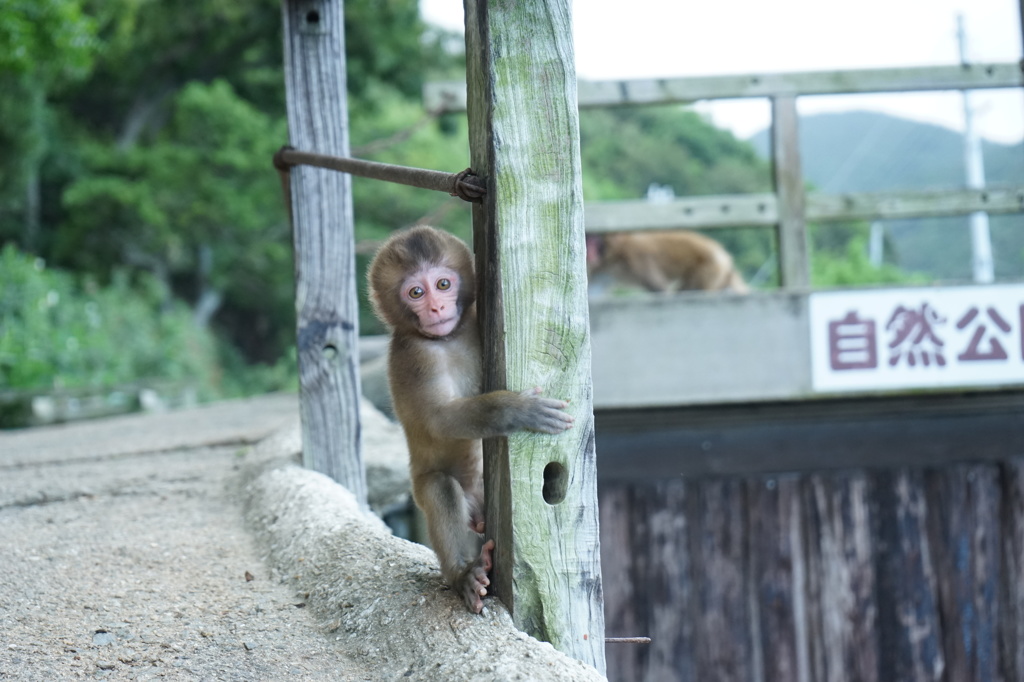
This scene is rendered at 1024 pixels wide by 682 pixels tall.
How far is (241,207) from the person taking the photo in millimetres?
13844

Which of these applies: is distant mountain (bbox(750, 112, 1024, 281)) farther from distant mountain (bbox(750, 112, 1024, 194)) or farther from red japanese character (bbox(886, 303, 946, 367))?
red japanese character (bbox(886, 303, 946, 367))

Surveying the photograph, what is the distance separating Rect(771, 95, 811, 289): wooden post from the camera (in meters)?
4.95

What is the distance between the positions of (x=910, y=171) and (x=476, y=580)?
327 inches

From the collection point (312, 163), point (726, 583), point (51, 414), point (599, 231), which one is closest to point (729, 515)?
point (726, 583)

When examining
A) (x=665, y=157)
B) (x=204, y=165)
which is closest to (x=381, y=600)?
(x=204, y=165)

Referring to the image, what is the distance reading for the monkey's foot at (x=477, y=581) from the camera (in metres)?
2.04

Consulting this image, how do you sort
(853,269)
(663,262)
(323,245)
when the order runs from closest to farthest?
(323,245) → (663,262) → (853,269)

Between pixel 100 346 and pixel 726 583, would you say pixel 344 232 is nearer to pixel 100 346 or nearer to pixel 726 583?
pixel 726 583

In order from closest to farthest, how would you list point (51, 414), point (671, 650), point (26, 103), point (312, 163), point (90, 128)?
point (312, 163) < point (671, 650) < point (51, 414) < point (26, 103) < point (90, 128)

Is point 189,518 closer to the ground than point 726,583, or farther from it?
farther from it

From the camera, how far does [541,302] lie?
1958mm

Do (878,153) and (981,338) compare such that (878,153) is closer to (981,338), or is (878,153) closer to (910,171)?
(910,171)

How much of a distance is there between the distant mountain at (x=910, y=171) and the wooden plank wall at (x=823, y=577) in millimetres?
3522

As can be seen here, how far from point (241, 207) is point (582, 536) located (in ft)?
41.7
